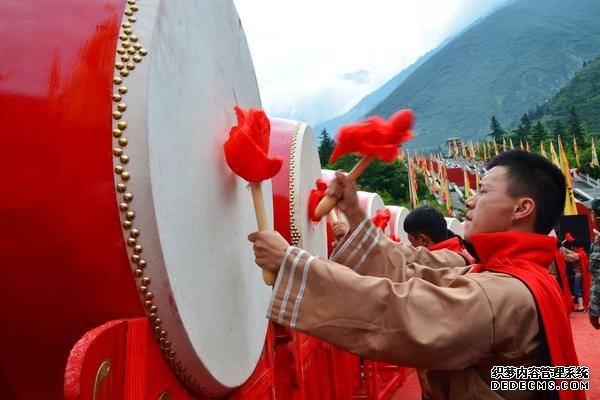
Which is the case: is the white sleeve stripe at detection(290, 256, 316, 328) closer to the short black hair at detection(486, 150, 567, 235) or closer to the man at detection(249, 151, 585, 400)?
the man at detection(249, 151, 585, 400)

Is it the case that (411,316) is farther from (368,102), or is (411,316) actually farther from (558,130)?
(368,102)

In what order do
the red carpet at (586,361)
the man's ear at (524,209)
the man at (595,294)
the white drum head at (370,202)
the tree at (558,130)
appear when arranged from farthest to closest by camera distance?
1. the tree at (558,130)
2. the white drum head at (370,202)
3. the red carpet at (586,361)
4. the man at (595,294)
5. the man's ear at (524,209)

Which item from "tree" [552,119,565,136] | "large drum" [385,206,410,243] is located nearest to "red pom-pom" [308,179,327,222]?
"large drum" [385,206,410,243]

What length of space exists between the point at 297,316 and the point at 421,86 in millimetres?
125955

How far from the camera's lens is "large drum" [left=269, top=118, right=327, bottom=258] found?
2618 millimetres

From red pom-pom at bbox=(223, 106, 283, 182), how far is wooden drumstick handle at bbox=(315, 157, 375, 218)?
0.66 feet

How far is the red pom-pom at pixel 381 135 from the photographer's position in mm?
1333

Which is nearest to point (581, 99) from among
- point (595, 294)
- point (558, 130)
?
point (558, 130)

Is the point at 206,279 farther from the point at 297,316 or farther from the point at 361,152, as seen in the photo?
the point at 361,152

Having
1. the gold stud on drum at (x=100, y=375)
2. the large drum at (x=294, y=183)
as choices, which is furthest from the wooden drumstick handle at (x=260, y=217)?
the large drum at (x=294, y=183)

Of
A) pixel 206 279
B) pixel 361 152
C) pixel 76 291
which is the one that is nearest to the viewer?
pixel 76 291

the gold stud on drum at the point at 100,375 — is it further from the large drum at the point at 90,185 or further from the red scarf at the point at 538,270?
the red scarf at the point at 538,270

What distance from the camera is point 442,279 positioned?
188 cm

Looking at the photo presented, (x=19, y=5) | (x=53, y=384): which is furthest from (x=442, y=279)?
(x=19, y=5)
